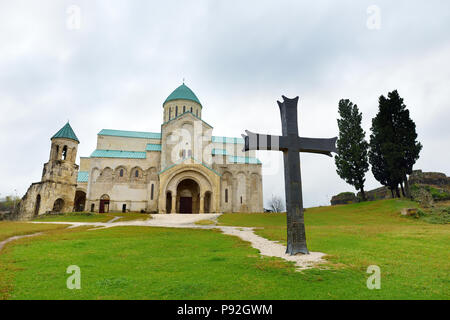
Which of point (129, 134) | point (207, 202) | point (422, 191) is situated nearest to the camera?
point (422, 191)

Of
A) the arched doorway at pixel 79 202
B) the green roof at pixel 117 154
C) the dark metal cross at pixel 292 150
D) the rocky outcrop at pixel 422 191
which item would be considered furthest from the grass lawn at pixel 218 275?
the arched doorway at pixel 79 202

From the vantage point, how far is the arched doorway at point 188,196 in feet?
115

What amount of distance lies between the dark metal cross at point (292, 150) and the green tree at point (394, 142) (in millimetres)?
23376

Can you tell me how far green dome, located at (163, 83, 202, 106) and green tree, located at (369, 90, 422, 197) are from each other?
25882 mm

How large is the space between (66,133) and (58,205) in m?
9.65

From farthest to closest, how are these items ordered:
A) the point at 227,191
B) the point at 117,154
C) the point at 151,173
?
the point at 227,191 < the point at 117,154 < the point at 151,173

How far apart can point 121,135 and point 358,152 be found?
116 feet

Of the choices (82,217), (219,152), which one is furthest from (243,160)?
(82,217)

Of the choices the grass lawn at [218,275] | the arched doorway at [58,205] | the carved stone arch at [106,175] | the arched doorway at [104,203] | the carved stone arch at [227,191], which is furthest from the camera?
the carved stone arch at [227,191]

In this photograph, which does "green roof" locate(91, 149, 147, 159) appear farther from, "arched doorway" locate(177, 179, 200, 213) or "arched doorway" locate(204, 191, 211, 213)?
"arched doorway" locate(204, 191, 211, 213)

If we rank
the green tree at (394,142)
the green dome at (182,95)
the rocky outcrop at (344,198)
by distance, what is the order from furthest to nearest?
1. the green dome at (182,95)
2. the rocky outcrop at (344,198)
3. the green tree at (394,142)

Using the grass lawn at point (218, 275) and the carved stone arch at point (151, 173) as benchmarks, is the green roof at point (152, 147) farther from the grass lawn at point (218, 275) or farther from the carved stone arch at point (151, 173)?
the grass lawn at point (218, 275)

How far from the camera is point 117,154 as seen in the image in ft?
121

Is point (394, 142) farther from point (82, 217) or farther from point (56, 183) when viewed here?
point (56, 183)
